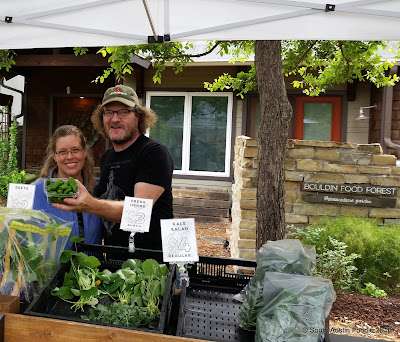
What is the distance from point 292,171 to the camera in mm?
4613

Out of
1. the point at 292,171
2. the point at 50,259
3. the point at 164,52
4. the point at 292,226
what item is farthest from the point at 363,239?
the point at 50,259

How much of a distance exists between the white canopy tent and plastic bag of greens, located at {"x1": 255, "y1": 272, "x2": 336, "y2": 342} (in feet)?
4.41

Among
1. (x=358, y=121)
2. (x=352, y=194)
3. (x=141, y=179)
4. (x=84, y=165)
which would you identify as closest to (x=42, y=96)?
(x=358, y=121)

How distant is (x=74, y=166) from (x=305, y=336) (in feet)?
5.26

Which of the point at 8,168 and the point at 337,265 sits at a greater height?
the point at 8,168

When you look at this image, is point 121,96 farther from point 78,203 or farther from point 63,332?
point 63,332

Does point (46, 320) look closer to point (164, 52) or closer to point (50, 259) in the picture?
point (50, 259)

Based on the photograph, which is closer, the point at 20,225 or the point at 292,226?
the point at 20,225

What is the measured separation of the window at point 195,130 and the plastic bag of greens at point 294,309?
272 inches

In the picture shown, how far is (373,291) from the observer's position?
3807mm

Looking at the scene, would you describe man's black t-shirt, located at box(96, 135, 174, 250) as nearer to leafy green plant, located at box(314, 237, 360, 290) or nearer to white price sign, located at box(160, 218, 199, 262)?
white price sign, located at box(160, 218, 199, 262)

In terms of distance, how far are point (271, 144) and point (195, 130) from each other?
218 inches

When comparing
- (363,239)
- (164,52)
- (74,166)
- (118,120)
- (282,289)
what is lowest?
(363,239)

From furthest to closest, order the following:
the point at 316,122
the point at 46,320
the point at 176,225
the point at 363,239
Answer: the point at 316,122 < the point at 363,239 < the point at 176,225 < the point at 46,320
